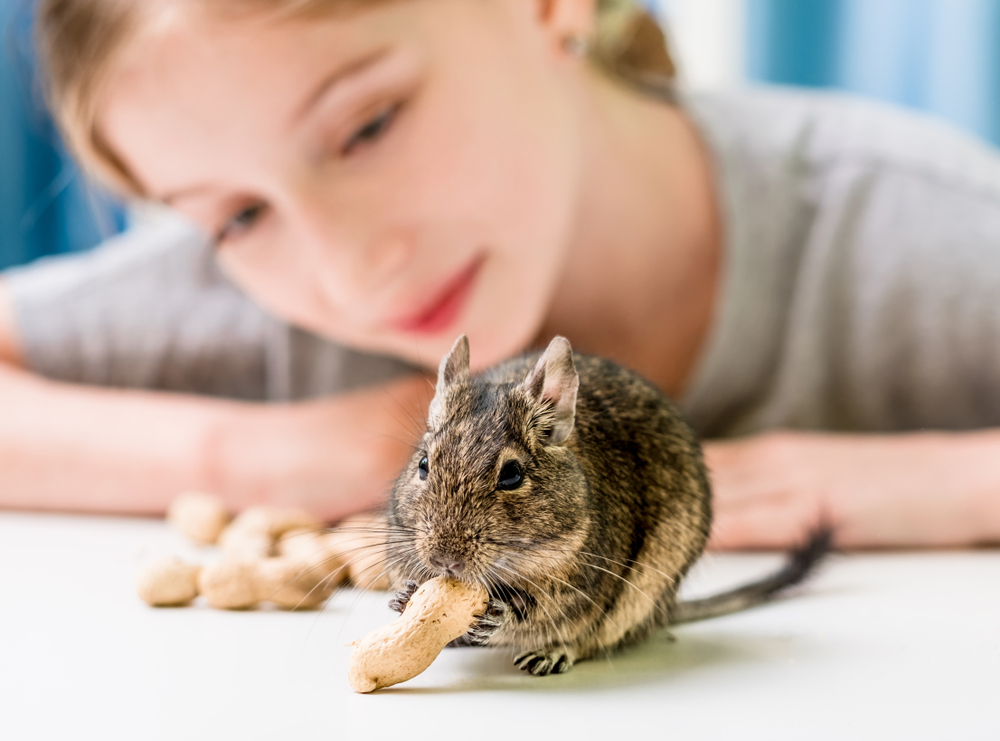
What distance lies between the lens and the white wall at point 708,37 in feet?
8.07

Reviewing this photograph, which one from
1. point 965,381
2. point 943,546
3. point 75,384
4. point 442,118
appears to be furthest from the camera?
point 75,384

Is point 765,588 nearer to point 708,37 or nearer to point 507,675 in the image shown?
point 507,675

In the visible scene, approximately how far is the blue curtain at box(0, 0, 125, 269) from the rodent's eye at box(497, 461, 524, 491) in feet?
→ 5.56

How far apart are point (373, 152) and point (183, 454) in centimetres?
71

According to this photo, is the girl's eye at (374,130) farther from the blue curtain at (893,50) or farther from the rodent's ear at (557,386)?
the blue curtain at (893,50)

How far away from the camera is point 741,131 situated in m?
2.02

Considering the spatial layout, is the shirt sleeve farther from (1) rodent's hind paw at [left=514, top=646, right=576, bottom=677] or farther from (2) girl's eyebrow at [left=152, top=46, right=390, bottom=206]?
(1) rodent's hind paw at [left=514, top=646, right=576, bottom=677]

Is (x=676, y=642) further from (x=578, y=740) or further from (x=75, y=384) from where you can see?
(x=75, y=384)

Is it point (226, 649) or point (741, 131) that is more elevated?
point (741, 131)

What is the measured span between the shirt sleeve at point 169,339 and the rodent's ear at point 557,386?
1.31 meters

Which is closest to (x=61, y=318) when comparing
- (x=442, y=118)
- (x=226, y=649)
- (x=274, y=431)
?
(x=274, y=431)

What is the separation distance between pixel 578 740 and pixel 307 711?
235 mm

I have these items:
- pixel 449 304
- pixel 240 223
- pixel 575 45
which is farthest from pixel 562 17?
pixel 240 223

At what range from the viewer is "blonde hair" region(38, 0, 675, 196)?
1473 mm
